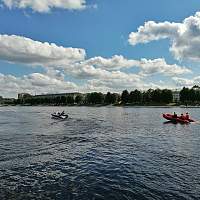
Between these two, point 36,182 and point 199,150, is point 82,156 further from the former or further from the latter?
point 199,150

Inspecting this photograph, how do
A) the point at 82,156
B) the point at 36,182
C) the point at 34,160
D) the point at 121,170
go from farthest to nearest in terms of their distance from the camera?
the point at 82,156
the point at 34,160
the point at 121,170
the point at 36,182

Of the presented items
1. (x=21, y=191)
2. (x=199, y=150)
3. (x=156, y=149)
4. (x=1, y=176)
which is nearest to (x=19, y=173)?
(x=1, y=176)

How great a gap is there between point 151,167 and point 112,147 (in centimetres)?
1168

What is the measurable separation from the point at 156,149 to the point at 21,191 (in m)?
20.1

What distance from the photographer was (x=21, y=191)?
2011 cm

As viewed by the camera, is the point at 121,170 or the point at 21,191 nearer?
the point at 21,191

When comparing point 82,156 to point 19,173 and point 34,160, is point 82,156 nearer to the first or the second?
point 34,160

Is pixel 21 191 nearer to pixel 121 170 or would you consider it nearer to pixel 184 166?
pixel 121 170

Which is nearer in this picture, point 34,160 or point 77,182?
point 77,182

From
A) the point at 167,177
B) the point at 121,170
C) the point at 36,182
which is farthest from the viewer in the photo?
the point at 121,170

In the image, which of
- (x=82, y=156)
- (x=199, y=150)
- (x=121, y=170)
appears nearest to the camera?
(x=121, y=170)

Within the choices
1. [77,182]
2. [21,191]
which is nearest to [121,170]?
[77,182]

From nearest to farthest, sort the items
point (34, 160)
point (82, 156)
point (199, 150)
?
point (34, 160)
point (82, 156)
point (199, 150)

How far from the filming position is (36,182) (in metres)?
22.2
